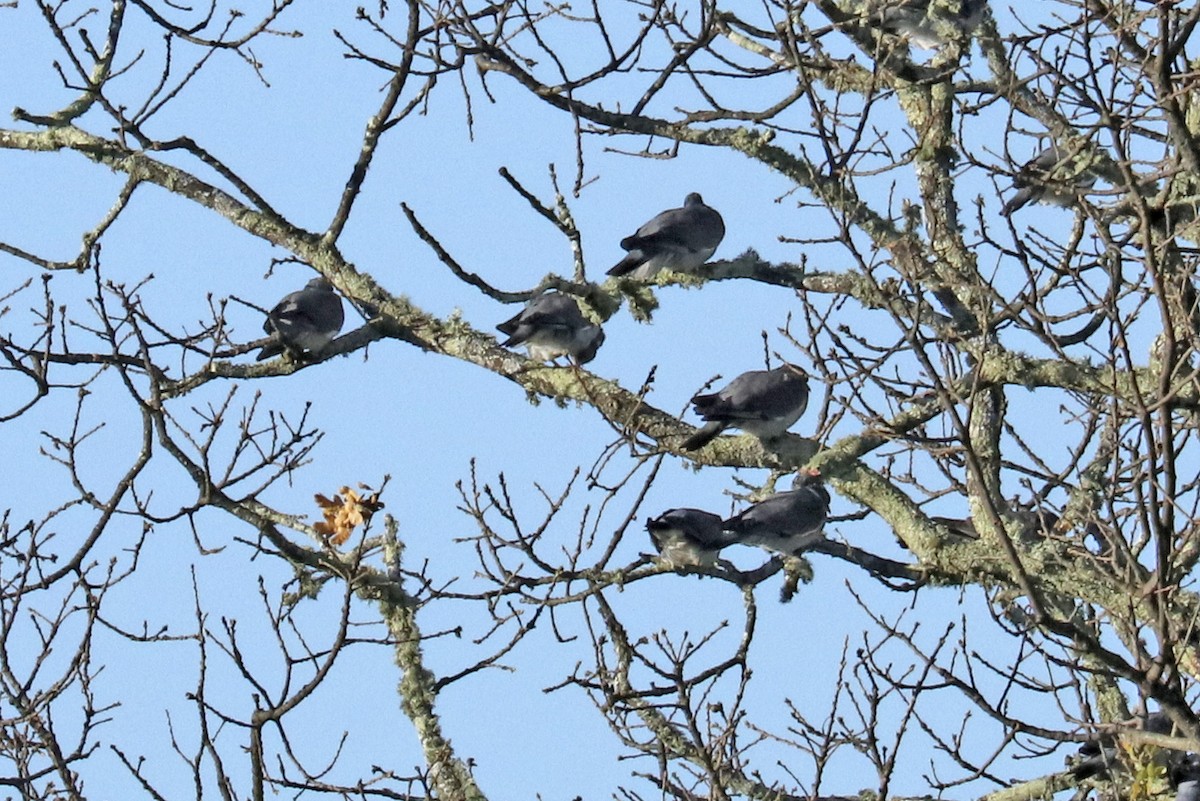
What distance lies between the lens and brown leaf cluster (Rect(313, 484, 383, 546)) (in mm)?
5562

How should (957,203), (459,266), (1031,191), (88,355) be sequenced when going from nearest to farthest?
(459,266) < (88,355) < (957,203) < (1031,191)

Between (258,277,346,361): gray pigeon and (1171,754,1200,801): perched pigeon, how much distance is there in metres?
3.54

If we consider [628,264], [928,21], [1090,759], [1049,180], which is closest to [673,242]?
[628,264]

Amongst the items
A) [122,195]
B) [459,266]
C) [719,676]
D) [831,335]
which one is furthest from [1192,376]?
[122,195]

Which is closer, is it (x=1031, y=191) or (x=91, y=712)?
(x=91, y=712)

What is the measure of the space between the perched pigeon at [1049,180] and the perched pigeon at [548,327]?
1.86 m

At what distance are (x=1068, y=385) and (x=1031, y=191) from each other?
102 inches

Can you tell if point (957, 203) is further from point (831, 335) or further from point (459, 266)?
point (459, 266)

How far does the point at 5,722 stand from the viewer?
5211 millimetres

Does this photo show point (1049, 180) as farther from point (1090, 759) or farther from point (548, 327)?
point (548, 327)

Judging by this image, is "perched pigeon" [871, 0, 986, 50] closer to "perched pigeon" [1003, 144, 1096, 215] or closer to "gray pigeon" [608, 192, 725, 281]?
"perched pigeon" [1003, 144, 1096, 215]

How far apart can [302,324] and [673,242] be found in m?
1.57

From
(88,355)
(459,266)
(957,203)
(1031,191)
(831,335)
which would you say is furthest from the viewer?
(1031,191)

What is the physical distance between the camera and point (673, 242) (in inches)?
263
